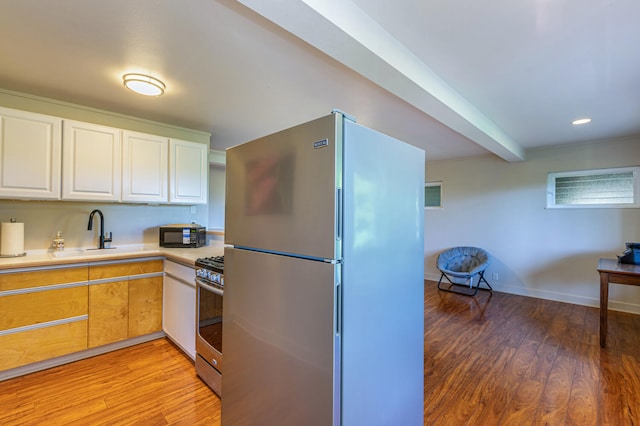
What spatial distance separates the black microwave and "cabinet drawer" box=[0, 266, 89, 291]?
85cm

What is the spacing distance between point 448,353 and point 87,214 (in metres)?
3.96

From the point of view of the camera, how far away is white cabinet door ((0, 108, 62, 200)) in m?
2.29

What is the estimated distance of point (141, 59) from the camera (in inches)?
78.2

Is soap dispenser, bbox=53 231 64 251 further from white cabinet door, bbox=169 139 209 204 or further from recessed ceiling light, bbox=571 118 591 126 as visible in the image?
recessed ceiling light, bbox=571 118 591 126

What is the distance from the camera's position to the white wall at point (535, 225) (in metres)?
3.91

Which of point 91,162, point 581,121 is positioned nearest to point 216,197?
point 91,162

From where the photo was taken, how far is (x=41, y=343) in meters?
2.22

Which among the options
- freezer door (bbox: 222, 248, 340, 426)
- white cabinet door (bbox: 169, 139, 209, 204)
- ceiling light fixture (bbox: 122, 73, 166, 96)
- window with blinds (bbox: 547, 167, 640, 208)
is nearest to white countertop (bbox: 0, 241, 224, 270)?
white cabinet door (bbox: 169, 139, 209, 204)

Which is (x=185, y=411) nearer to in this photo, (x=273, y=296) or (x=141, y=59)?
(x=273, y=296)

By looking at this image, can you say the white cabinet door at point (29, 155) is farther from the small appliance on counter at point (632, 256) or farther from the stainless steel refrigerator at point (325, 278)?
the small appliance on counter at point (632, 256)

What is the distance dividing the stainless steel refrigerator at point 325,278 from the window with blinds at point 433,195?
4.60 meters

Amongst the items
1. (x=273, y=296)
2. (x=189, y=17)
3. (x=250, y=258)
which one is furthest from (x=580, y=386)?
(x=189, y=17)

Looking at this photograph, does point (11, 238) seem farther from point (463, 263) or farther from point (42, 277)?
point (463, 263)

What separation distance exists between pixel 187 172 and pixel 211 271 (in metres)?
1.85
